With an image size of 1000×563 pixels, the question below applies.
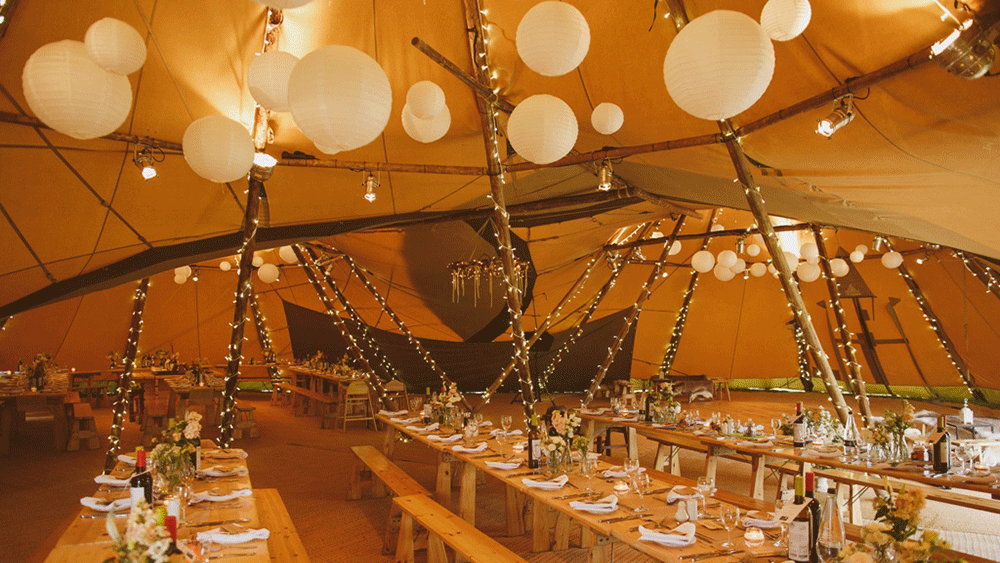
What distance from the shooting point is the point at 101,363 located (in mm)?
15703

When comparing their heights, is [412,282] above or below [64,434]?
above

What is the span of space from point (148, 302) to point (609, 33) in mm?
14088

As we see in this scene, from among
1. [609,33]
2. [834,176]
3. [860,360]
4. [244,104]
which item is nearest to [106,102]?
[244,104]

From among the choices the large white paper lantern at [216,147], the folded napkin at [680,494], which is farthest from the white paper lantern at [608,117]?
the folded napkin at [680,494]

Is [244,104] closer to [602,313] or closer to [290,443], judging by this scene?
[290,443]

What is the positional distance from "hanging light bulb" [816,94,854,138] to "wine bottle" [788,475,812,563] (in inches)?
97.5

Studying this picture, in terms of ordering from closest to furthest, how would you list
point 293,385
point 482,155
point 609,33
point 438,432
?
point 609,33 < point 438,432 < point 482,155 < point 293,385

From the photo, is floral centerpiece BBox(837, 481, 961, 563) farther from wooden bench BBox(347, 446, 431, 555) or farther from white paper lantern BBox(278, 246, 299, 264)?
white paper lantern BBox(278, 246, 299, 264)

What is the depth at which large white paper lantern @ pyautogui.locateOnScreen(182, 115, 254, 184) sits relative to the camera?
3762mm

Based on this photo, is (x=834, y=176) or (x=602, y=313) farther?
(x=602, y=313)

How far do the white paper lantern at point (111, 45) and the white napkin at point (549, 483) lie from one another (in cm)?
320

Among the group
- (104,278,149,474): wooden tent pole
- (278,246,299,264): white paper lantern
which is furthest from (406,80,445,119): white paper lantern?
(278,246,299,264): white paper lantern

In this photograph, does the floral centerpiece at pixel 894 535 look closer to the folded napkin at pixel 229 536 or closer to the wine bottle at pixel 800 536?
the wine bottle at pixel 800 536

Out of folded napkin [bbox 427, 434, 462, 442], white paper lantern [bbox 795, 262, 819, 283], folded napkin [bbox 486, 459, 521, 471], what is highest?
white paper lantern [bbox 795, 262, 819, 283]
